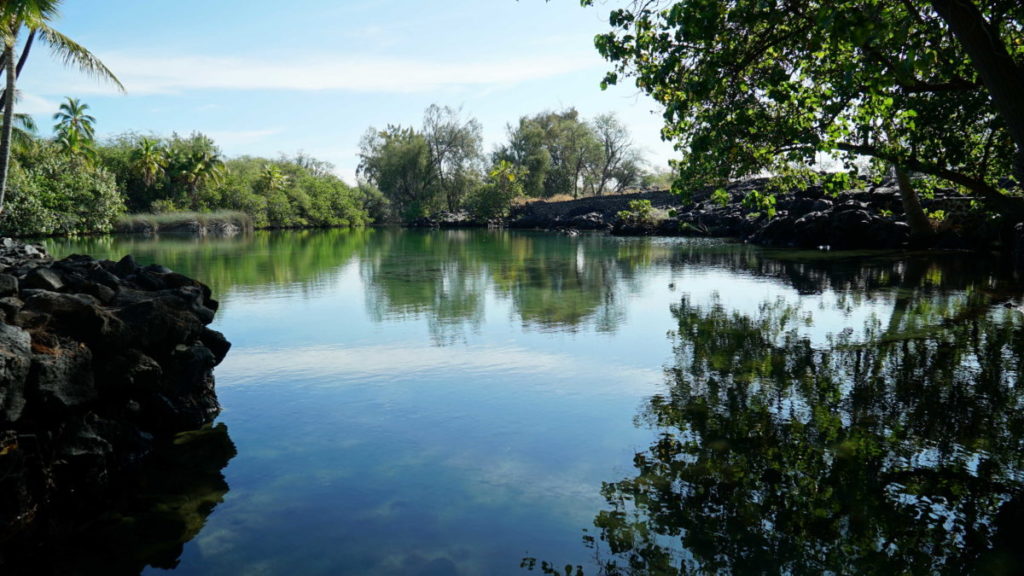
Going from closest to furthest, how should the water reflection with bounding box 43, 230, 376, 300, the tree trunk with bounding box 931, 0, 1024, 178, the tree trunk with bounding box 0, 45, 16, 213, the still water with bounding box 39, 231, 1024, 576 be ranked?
the still water with bounding box 39, 231, 1024, 576 → the tree trunk with bounding box 931, 0, 1024, 178 → the water reflection with bounding box 43, 230, 376, 300 → the tree trunk with bounding box 0, 45, 16, 213

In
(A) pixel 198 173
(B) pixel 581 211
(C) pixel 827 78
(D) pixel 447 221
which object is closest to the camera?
(C) pixel 827 78

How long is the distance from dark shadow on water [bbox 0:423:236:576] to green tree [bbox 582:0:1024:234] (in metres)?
6.65

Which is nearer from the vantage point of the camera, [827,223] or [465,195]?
[827,223]

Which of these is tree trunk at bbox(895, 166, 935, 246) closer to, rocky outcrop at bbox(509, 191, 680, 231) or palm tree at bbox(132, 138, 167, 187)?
rocky outcrop at bbox(509, 191, 680, 231)

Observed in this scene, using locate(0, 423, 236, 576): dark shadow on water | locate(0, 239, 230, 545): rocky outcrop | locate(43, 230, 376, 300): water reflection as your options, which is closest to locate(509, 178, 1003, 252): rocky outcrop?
locate(0, 239, 230, 545): rocky outcrop

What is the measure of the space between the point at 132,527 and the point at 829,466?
5780 millimetres

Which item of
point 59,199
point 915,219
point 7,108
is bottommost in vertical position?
point 915,219

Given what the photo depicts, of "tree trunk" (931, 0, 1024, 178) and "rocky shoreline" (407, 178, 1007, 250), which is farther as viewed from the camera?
"rocky shoreline" (407, 178, 1007, 250)

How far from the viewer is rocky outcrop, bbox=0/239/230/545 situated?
516 centimetres

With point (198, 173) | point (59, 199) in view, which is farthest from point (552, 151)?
point (59, 199)

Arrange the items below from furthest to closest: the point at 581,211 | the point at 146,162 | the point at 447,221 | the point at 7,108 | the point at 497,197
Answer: the point at 447,221, the point at 497,197, the point at 581,211, the point at 146,162, the point at 7,108

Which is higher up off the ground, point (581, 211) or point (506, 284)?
point (581, 211)

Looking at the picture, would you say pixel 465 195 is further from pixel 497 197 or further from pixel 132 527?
pixel 132 527

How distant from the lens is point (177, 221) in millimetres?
58719
